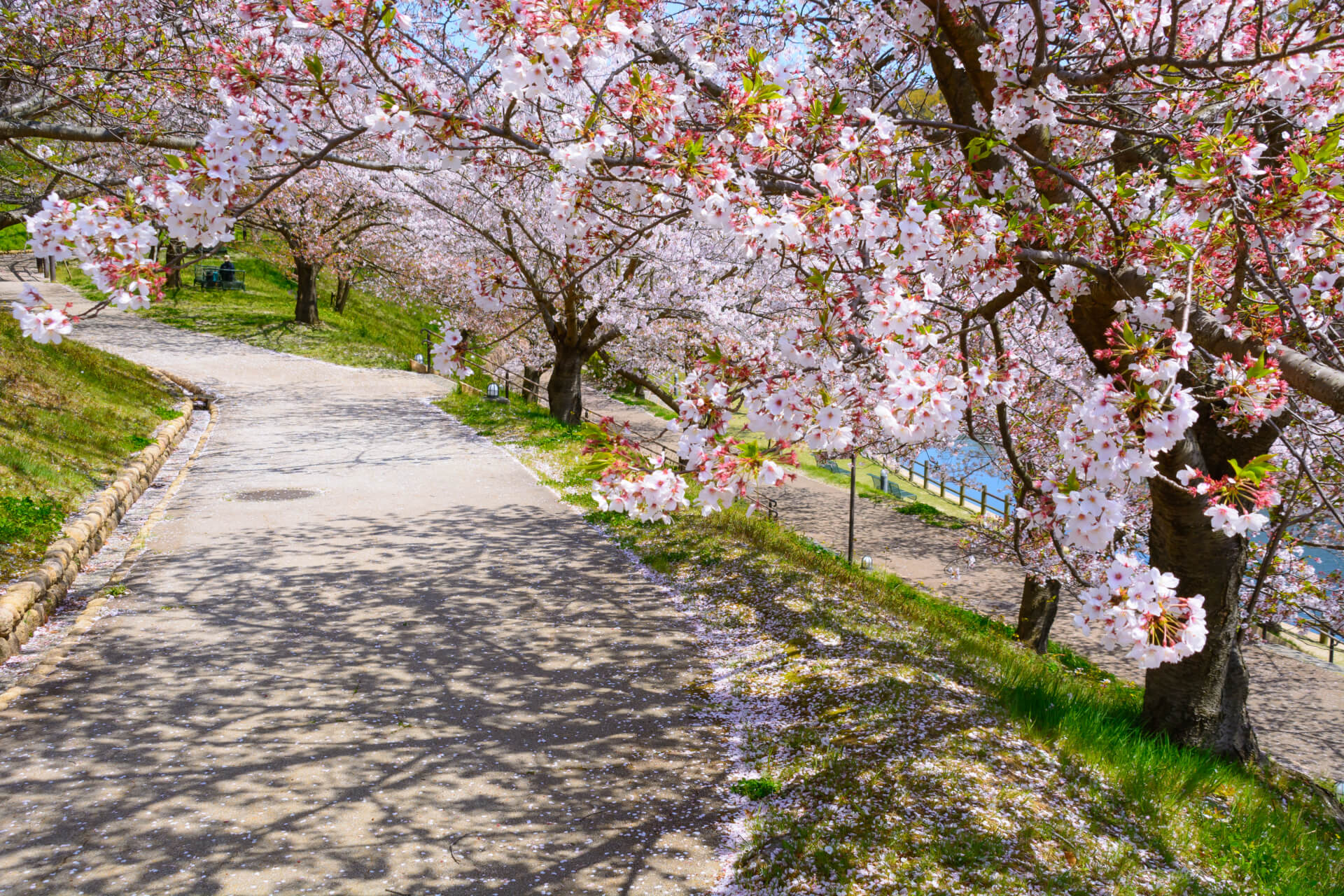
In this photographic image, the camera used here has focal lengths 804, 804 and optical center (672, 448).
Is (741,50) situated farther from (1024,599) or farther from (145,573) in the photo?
(1024,599)

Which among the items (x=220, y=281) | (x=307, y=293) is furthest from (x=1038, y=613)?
(x=220, y=281)

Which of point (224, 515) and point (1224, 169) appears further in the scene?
point (224, 515)

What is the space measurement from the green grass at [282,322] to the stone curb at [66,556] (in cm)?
1267

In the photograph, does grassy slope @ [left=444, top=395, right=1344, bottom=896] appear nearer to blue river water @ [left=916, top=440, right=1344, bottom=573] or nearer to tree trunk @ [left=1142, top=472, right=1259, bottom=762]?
tree trunk @ [left=1142, top=472, right=1259, bottom=762]

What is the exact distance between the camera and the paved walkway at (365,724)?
12.6ft

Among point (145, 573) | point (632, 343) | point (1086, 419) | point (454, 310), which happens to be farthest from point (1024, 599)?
point (454, 310)

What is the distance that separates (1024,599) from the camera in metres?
13.9

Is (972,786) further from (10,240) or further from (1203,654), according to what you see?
(10,240)

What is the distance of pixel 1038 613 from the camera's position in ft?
44.2

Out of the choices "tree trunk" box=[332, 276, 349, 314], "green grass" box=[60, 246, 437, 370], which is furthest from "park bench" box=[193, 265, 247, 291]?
"tree trunk" box=[332, 276, 349, 314]

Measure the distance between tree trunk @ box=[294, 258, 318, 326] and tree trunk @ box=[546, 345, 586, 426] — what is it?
1205cm

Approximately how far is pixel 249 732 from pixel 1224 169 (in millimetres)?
6133

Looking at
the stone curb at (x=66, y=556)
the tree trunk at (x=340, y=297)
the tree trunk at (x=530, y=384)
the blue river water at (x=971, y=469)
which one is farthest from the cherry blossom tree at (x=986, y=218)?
the tree trunk at (x=340, y=297)

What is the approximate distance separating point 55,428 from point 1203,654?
12.2 m
